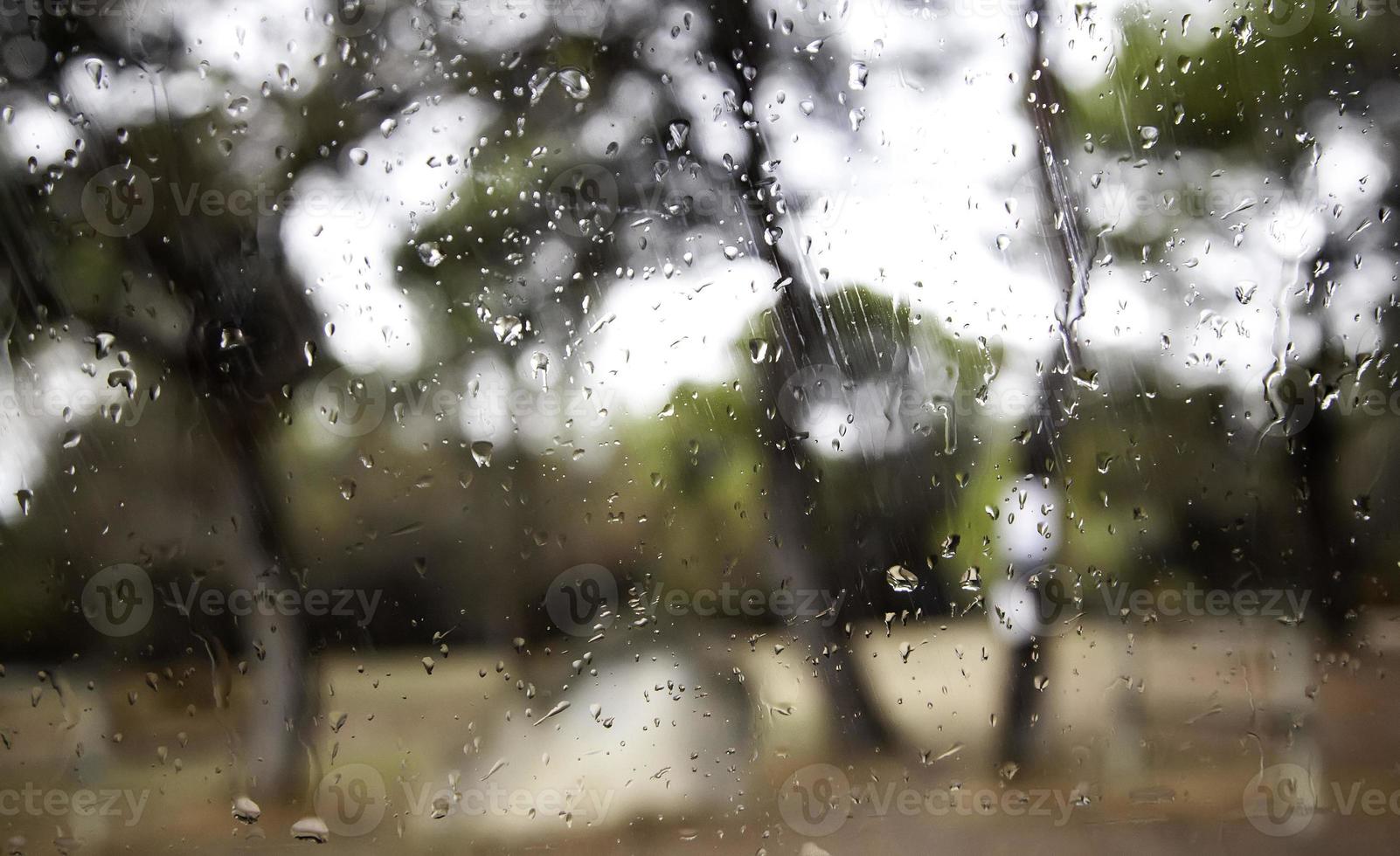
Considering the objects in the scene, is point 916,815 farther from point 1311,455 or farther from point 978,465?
point 1311,455

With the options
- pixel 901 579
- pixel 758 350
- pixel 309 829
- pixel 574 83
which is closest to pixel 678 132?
pixel 574 83

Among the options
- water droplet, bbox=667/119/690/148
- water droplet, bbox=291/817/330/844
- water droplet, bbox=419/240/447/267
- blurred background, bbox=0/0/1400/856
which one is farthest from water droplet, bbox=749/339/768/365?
water droplet, bbox=291/817/330/844

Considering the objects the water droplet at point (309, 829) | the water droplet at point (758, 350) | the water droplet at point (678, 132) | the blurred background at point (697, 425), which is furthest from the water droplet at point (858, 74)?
the water droplet at point (309, 829)

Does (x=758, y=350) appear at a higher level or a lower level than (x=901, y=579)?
higher

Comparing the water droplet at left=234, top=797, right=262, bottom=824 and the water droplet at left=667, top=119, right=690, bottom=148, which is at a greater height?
the water droplet at left=667, top=119, right=690, bottom=148

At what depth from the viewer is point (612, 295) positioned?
814mm

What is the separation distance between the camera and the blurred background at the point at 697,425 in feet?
2.61

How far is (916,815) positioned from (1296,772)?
41cm

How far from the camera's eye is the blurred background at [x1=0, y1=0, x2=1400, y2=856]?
80cm

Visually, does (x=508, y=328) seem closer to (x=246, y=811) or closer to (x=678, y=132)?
(x=678, y=132)

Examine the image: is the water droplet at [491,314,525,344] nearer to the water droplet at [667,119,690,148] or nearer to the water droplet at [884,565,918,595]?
the water droplet at [667,119,690,148]

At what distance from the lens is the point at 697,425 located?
2.68 feet

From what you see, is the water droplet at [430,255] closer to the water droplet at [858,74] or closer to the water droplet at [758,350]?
the water droplet at [758,350]

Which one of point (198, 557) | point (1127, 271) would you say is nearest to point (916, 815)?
point (1127, 271)
